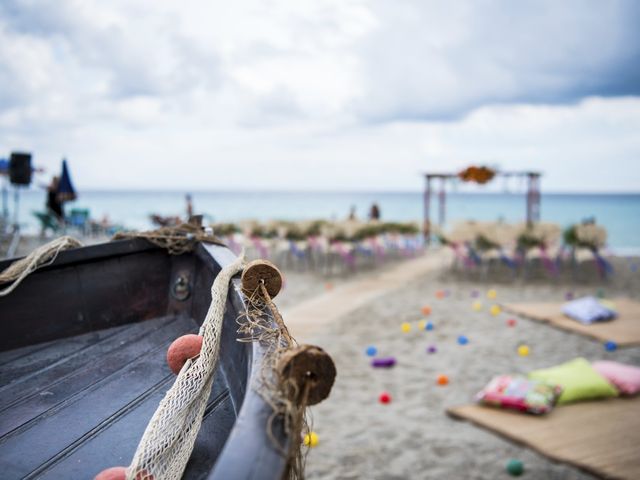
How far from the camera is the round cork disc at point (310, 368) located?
105 cm

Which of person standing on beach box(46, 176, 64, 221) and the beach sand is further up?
person standing on beach box(46, 176, 64, 221)

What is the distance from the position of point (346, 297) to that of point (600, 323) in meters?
4.88

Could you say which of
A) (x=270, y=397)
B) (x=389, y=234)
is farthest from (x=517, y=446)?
(x=389, y=234)

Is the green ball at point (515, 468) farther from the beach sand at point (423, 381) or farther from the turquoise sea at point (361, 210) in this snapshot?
the turquoise sea at point (361, 210)

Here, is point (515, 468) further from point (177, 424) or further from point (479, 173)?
point (479, 173)

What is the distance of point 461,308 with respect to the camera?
9.34 metres

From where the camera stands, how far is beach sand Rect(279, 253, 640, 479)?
12.7ft

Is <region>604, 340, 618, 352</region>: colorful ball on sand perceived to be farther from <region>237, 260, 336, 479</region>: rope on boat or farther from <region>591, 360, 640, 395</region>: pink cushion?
<region>237, 260, 336, 479</region>: rope on boat

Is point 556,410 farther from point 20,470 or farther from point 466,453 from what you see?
point 20,470

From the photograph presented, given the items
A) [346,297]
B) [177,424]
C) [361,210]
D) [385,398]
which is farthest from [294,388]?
[361,210]

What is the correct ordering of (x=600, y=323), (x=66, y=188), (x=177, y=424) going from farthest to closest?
(x=66, y=188) < (x=600, y=323) < (x=177, y=424)

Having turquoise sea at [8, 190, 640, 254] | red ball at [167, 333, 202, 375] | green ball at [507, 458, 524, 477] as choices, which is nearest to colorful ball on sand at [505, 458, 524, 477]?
green ball at [507, 458, 524, 477]

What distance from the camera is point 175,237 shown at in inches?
123

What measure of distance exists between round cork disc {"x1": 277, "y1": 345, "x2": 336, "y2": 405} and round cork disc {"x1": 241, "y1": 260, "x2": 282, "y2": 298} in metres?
0.77
